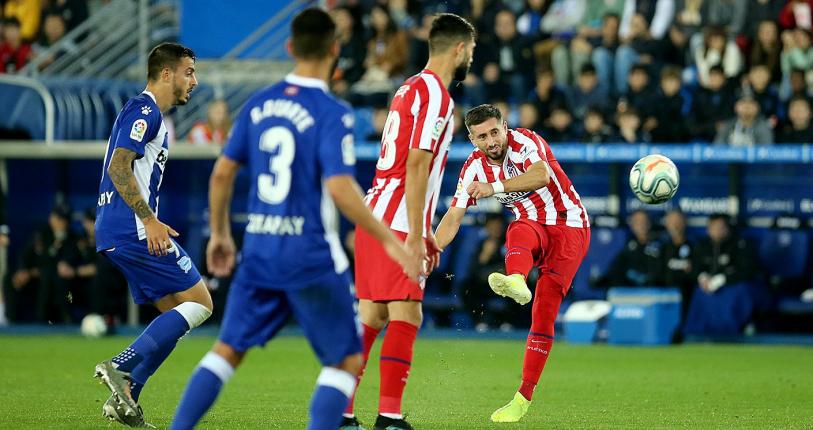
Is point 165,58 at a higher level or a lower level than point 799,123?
higher

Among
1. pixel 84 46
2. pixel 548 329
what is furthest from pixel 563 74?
pixel 548 329

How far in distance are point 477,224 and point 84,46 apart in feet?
21.9

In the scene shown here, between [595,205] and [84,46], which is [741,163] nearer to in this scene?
[595,205]

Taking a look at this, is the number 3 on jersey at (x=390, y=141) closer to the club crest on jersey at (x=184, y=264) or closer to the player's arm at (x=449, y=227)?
the player's arm at (x=449, y=227)

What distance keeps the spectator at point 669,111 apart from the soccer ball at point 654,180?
6.29m

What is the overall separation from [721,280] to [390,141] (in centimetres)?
1000

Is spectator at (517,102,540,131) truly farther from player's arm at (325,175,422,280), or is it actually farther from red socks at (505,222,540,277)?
player's arm at (325,175,422,280)

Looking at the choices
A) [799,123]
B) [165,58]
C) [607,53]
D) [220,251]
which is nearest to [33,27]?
[607,53]

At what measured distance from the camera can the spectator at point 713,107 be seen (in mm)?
17562

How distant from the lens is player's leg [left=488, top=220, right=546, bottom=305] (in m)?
9.72

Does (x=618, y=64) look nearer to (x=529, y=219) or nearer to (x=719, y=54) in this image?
(x=719, y=54)

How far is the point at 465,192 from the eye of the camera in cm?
955

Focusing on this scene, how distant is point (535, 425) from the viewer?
28.7 ft

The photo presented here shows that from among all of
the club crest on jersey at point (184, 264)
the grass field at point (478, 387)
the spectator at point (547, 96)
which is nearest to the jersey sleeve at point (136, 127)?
the club crest on jersey at point (184, 264)
